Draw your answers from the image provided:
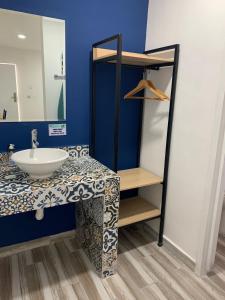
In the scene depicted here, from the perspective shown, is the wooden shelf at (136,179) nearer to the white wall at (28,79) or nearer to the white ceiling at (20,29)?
the white wall at (28,79)

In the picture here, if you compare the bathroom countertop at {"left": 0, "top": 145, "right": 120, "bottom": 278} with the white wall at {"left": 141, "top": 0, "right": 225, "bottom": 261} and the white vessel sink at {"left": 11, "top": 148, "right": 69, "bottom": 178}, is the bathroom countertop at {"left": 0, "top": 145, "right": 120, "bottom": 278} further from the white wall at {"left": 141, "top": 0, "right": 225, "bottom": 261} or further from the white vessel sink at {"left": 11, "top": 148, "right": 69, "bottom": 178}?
the white wall at {"left": 141, "top": 0, "right": 225, "bottom": 261}

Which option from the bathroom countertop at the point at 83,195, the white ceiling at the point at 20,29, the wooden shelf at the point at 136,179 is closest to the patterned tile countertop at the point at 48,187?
the bathroom countertop at the point at 83,195

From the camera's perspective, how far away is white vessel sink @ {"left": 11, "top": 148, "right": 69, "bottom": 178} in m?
1.45

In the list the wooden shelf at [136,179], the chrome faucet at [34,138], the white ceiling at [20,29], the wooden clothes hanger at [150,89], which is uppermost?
the white ceiling at [20,29]

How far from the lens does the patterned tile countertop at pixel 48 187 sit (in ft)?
4.50

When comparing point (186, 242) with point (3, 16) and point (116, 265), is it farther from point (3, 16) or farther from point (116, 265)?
point (3, 16)

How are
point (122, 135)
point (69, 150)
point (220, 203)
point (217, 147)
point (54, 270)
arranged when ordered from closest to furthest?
point (217, 147), point (220, 203), point (54, 270), point (69, 150), point (122, 135)

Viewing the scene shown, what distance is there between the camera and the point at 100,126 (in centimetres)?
218

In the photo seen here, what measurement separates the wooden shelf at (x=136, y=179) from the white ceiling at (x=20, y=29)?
50.7 inches

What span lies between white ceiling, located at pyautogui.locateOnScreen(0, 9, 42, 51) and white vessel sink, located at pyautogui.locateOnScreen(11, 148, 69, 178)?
789 millimetres

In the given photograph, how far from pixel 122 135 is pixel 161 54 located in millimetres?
813

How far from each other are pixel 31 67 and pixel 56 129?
52 centimetres

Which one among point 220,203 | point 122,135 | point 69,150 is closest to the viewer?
point 220,203

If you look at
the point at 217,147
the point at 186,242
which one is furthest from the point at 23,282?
the point at 217,147
